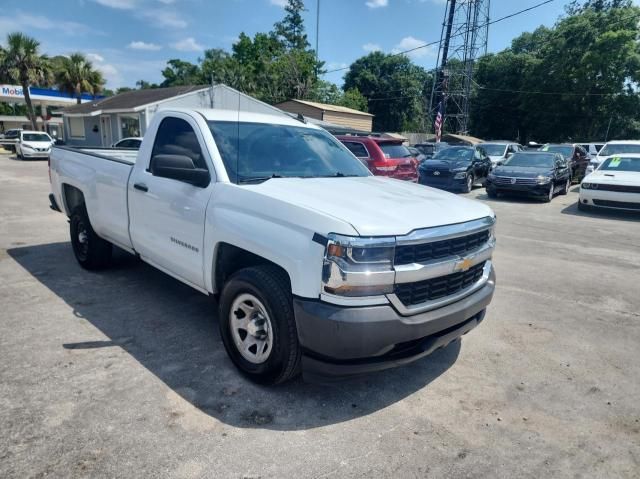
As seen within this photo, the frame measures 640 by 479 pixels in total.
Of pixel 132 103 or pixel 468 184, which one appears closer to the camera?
pixel 468 184

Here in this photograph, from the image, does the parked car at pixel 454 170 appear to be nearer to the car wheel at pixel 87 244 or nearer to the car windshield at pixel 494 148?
the car windshield at pixel 494 148

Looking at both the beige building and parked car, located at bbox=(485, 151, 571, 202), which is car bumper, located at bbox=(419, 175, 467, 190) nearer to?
parked car, located at bbox=(485, 151, 571, 202)

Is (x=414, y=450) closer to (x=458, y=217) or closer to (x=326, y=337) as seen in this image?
(x=326, y=337)

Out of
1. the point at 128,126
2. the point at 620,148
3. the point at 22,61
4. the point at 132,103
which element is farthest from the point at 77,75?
the point at 620,148

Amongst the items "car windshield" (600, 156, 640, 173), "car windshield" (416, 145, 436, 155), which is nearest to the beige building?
"car windshield" (416, 145, 436, 155)

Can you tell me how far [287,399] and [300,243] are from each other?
3.79 ft

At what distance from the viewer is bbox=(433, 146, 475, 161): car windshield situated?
1577 centimetres

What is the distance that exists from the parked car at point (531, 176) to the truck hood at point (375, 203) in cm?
1076

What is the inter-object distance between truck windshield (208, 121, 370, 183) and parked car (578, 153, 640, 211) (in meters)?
9.46

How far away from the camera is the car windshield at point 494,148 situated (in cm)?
1941

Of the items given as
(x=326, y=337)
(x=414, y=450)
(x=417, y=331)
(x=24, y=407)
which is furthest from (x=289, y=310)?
(x=24, y=407)

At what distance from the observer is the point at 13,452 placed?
2451 mm

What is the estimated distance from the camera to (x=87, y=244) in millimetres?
5469

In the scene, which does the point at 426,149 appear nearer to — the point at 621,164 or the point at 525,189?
the point at 525,189
